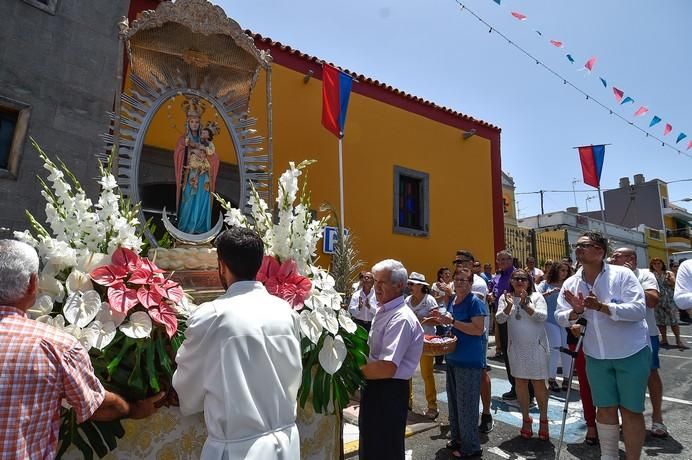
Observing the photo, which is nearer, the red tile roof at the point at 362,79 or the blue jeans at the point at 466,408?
the blue jeans at the point at 466,408

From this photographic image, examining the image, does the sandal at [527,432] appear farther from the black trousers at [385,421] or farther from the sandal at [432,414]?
the black trousers at [385,421]

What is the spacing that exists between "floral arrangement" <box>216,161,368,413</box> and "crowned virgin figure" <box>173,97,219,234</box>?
0.85 meters

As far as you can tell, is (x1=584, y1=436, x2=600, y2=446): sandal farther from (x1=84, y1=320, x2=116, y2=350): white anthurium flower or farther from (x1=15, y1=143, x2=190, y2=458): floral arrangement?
(x1=84, y1=320, x2=116, y2=350): white anthurium flower

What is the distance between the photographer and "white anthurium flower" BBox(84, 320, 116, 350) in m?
1.78

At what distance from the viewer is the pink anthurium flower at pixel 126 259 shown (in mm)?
2062

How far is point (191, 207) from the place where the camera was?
138 inches

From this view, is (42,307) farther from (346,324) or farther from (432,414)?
(432,414)

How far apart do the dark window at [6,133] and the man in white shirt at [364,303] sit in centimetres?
481

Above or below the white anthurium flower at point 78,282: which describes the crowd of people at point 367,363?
below

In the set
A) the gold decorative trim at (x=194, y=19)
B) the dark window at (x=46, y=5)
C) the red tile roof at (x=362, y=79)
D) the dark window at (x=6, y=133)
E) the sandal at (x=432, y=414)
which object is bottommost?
the sandal at (x=432, y=414)

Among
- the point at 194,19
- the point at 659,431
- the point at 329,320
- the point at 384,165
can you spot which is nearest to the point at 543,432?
the point at 659,431

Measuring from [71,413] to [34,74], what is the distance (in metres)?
4.83

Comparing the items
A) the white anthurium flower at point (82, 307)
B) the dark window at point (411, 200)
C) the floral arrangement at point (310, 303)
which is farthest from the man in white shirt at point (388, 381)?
the dark window at point (411, 200)

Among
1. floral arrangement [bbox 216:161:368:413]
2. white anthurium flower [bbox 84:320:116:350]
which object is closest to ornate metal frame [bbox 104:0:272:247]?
floral arrangement [bbox 216:161:368:413]
